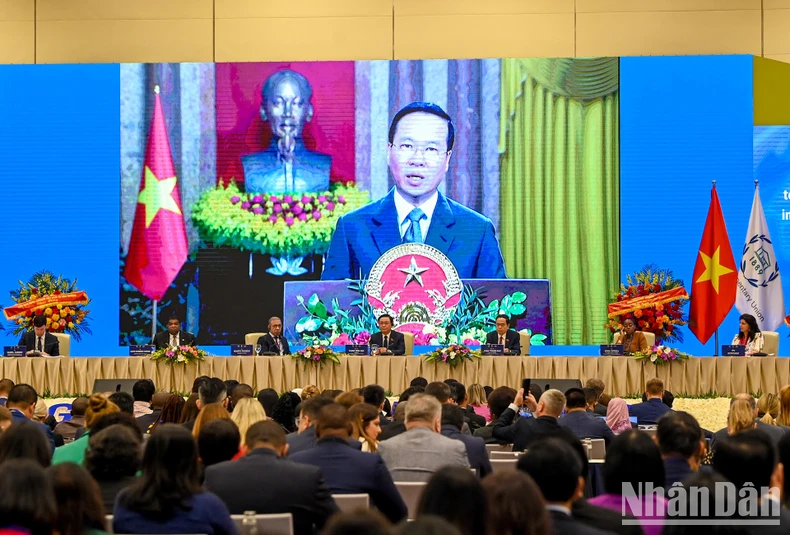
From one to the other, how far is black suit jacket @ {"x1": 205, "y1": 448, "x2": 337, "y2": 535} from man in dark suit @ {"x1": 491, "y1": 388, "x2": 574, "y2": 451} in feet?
6.61

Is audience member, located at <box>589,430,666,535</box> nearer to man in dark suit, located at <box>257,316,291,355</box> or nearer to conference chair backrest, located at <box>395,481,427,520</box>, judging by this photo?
conference chair backrest, located at <box>395,481,427,520</box>

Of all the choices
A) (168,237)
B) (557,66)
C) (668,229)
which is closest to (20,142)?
(168,237)

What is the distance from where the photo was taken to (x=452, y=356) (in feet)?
35.0

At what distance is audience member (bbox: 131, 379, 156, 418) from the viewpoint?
7.32 meters

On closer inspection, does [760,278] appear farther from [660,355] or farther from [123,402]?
[123,402]

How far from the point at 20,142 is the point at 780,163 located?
10057 millimetres

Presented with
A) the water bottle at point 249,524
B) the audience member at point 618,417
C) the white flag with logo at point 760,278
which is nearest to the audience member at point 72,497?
the water bottle at point 249,524

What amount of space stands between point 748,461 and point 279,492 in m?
1.49

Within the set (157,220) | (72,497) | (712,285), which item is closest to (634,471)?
(72,497)

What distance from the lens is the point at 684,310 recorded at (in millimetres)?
13812

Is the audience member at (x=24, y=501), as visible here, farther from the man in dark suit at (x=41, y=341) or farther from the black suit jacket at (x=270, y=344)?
the man in dark suit at (x=41, y=341)

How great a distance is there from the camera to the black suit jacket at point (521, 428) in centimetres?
567

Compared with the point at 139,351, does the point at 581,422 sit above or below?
below

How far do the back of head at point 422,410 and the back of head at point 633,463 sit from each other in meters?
1.54
